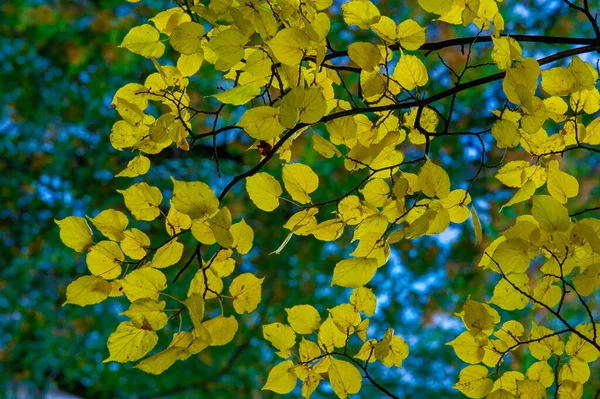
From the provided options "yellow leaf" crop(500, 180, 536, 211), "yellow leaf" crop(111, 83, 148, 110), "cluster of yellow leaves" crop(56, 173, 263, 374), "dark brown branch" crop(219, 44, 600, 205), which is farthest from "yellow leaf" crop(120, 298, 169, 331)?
"yellow leaf" crop(500, 180, 536, 211)

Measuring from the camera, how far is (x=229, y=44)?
0.49 meters

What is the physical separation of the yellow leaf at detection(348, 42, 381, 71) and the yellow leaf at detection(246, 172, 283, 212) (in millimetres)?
127

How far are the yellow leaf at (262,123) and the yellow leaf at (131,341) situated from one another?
20 cm

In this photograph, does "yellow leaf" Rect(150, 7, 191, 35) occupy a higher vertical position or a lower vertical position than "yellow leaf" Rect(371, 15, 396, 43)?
lower

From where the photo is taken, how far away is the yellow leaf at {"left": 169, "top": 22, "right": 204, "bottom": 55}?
0.54 metres

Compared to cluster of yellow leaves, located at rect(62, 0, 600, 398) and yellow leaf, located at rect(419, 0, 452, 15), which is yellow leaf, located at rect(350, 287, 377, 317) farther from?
yellow leaf, located at rect(419, 0, 452, 15)

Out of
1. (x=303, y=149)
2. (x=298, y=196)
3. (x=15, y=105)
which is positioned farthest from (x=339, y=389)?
(x=15, y=105)

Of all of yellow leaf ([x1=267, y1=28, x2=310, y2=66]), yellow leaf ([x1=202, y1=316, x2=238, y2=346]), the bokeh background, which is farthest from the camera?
the bokeh background

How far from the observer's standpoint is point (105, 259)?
584 millimetres

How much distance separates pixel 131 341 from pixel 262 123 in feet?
0.75

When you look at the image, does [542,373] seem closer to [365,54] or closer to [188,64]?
[365,54]

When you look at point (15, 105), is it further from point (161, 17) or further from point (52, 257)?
point (161, 17)

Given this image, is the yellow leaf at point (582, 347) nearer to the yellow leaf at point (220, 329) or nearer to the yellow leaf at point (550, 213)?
the yellow leaf at point (550, 213)

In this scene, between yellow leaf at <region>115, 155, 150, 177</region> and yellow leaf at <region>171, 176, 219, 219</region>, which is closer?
yellow leaf at <region>171, 176, 219, 219</region>
